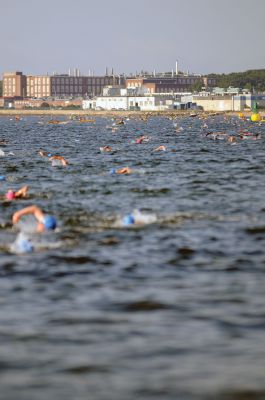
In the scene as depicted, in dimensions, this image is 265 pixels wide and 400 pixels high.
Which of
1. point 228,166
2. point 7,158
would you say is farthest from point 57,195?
point 7,158

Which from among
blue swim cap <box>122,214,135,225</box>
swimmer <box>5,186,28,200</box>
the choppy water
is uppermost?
swimmer <box>5,186,28,200</box>

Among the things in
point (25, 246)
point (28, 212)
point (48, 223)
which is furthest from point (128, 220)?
point (25, 246)

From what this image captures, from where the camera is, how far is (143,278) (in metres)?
15.7

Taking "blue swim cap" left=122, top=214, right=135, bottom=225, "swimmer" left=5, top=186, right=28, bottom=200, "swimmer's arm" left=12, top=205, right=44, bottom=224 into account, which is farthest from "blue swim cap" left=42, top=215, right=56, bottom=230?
"swimmer" left=5, top=186, right=28, bottom=200

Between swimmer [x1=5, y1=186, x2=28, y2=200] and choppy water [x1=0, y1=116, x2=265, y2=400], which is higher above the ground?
swimmer [x1=5, y1=186, x2=28, y2=200]

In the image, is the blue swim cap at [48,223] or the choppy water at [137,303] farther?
the blue swim cap at [48,223]

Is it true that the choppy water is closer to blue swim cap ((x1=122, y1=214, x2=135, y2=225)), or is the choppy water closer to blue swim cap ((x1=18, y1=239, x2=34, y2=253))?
blue swim cap ((x1=18, y1=239, x2=34, y2=253))

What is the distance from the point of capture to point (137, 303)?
13789 mm

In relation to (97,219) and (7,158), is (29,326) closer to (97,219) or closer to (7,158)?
(97,219)

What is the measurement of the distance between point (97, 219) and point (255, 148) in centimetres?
4200

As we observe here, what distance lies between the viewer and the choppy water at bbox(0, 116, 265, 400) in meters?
10.3

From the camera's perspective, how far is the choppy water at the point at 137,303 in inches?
404

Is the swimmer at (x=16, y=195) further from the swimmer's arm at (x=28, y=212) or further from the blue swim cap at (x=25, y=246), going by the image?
the blue swim cap at (x=25, y=246)

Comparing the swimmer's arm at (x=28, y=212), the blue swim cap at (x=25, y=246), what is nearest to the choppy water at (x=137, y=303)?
the blue swim cap at (x=25, y=246)
